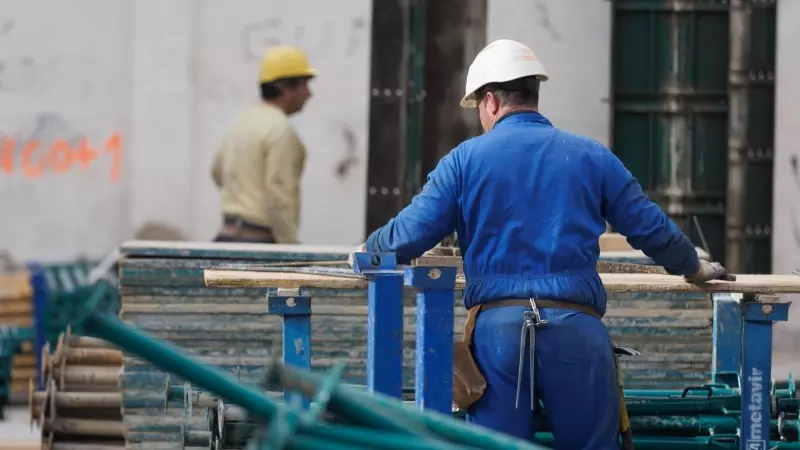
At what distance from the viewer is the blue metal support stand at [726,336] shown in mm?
6984

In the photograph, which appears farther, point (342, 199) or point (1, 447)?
point (342, 199)

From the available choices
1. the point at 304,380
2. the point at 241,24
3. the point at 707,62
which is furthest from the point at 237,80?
the point at 304,380

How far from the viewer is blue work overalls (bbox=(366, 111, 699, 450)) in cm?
523

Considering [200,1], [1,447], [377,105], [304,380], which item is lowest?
[1,447]

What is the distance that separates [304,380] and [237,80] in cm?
912

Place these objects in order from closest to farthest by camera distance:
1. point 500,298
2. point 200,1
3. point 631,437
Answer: point 500,298 < point 631,437 < point 200,1

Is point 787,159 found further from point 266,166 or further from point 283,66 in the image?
point 266,166

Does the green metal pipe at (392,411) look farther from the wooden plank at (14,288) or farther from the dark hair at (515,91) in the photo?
the wooden plank at (14,288)

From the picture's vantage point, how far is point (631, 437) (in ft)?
19.5

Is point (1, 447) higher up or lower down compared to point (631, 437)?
lower down

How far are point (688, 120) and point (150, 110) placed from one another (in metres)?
4.12

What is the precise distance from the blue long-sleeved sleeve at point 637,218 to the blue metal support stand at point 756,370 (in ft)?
1.73

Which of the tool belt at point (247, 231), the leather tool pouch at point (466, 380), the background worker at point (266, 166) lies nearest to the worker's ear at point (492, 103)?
the leather tool pouch at point (466, 380)

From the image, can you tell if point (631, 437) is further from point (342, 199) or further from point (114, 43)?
point (114, 43)
